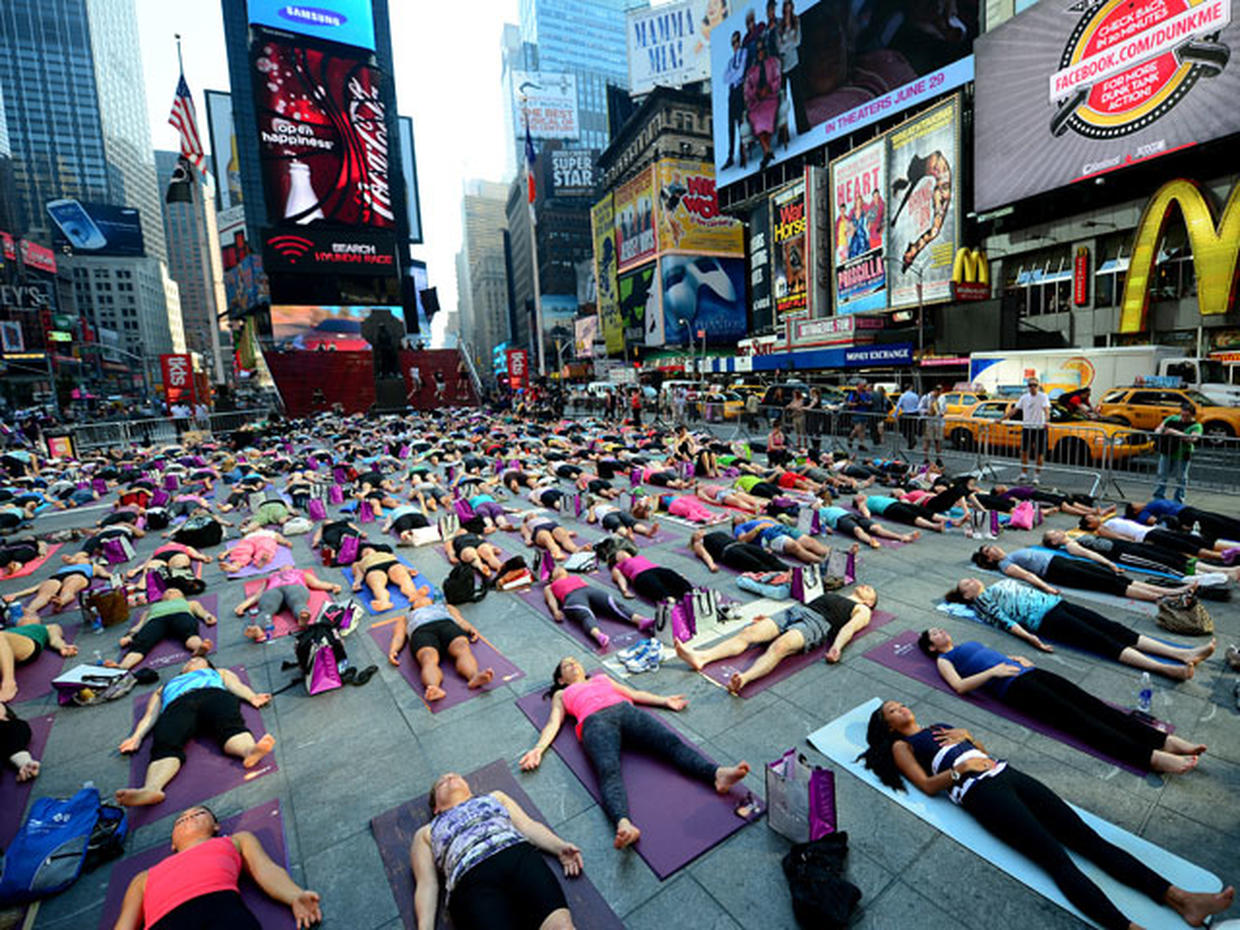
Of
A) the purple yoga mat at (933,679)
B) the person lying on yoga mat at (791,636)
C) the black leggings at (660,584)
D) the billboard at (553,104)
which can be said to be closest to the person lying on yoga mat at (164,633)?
the black leggings at (660,584)

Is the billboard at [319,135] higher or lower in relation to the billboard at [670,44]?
lower

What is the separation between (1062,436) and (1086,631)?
9453 mm

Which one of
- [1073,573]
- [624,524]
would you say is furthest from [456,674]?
[1073,573]

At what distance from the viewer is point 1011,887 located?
305cm

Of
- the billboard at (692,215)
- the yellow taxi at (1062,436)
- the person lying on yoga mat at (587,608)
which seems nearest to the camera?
the person lying on yoga mat at (587,608)

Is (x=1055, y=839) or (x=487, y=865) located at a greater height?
(x=487, y=865)

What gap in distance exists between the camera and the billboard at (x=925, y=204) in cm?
3148

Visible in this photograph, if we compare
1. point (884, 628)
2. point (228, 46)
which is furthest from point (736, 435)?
point (228, 46)

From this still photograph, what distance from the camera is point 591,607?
684cm

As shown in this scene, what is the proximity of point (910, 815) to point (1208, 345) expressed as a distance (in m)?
31.2

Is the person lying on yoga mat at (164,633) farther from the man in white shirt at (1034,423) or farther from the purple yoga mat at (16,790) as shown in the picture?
the man in white shirt at (1034,423)

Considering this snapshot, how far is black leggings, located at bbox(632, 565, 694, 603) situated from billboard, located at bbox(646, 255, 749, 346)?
5630 centimetres

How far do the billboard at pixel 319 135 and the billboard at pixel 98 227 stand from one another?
62940 millimetres

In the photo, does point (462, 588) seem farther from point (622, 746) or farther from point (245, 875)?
point (245, 875)
